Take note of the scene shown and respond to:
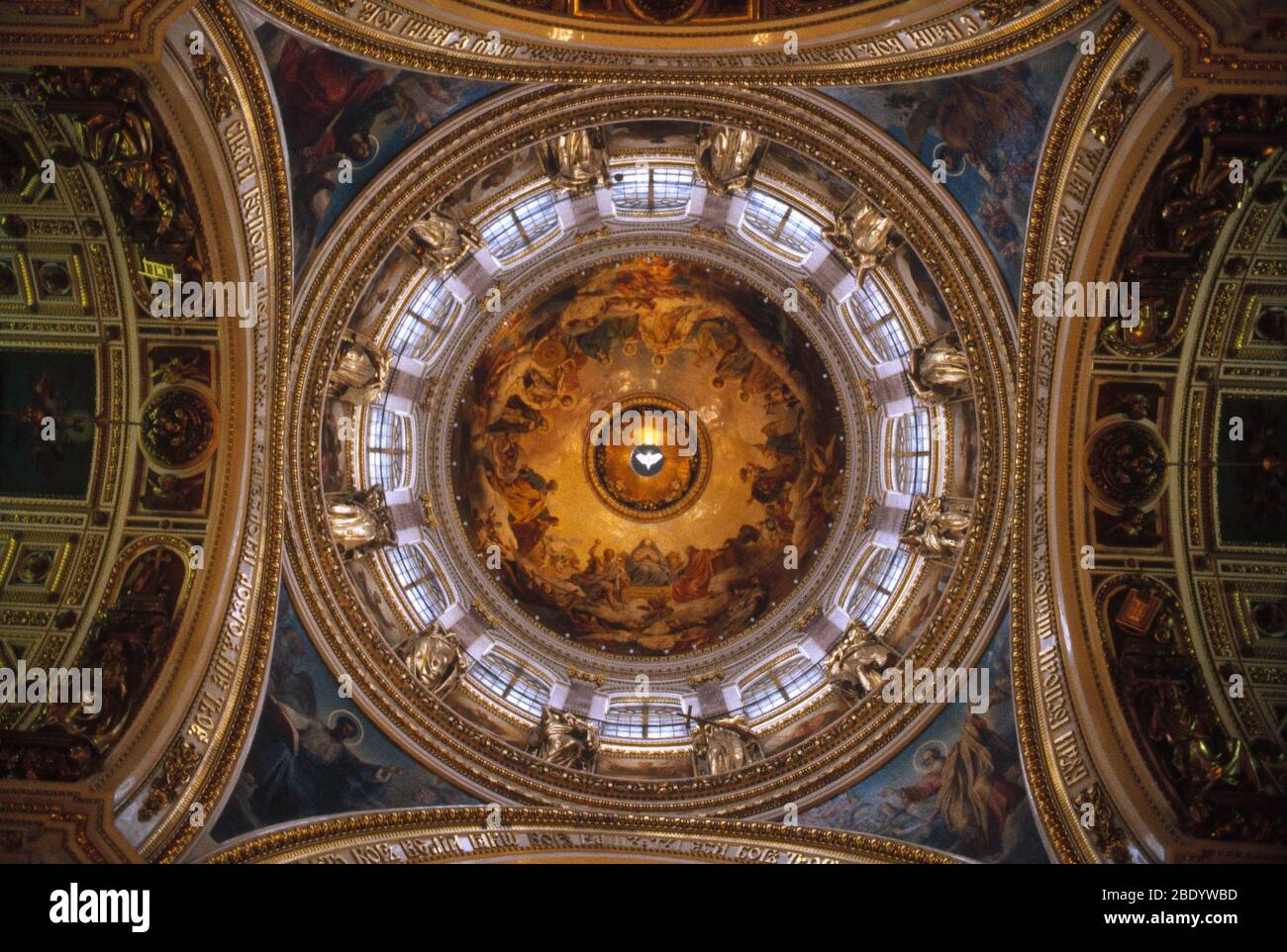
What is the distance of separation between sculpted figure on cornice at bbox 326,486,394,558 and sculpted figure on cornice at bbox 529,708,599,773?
538cm

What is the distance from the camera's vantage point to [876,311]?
22.1 metres

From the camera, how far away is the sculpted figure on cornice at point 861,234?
19.2 m

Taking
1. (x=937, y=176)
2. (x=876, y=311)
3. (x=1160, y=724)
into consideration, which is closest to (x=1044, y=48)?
(x=937, y=176)

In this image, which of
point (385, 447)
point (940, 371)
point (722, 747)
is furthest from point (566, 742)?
point (940, 371)

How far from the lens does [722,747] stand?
21766mm

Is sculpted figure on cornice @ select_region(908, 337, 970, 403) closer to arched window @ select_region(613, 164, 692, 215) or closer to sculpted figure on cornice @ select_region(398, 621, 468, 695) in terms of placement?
arched window @ select_region(613, 164, 692, 215)

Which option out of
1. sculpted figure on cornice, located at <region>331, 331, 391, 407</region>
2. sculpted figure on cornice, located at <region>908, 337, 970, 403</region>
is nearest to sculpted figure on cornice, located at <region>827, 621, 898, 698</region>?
sculpted figure on cornice, located at <region>908, 337, 970, 403</region>

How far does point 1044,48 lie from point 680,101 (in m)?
6.41

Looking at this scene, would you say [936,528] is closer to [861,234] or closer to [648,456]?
[861,234]

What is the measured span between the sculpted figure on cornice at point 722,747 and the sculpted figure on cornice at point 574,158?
12050 mm

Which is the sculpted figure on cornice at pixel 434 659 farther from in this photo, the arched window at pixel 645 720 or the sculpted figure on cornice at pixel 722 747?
the sculpted figure on cornice at pixel 722 747

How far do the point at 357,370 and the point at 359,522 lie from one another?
10.4 ft

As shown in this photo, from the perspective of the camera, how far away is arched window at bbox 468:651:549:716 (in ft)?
77.8

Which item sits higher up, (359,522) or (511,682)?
(359,522)
